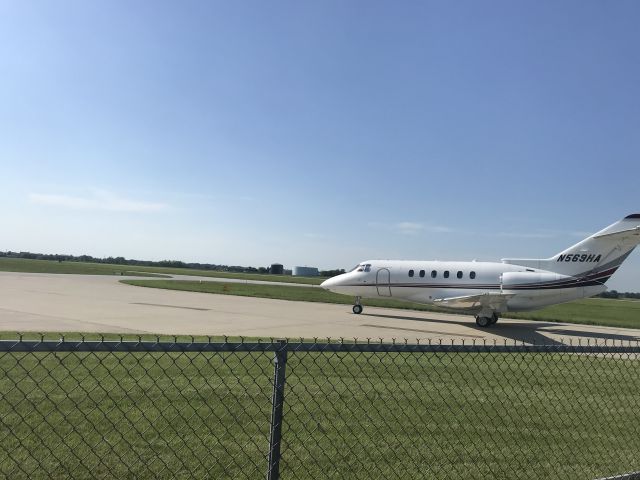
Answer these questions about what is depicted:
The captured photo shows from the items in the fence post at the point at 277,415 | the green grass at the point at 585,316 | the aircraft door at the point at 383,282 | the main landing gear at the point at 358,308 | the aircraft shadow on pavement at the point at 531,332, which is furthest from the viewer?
the green grass at the point at 585,316

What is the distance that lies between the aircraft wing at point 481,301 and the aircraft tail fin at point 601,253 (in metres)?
2.56

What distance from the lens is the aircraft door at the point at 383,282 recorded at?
85.6 feet

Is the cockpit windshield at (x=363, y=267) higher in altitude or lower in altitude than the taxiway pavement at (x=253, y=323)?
higher

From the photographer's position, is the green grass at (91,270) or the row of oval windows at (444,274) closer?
the row of oval windows at (444,274)

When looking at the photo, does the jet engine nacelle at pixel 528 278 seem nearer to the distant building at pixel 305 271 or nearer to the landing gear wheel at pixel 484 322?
the landing gear wheel at pixel 484 322

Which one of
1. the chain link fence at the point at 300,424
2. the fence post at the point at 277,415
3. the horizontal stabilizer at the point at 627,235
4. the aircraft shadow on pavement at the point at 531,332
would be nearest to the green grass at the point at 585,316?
the aircraft shadow on pavement at the point at 531,332

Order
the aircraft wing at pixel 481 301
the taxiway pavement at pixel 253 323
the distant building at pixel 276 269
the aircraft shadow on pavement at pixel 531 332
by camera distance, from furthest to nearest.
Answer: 1. the distant building at pixel 276 269
2. the aircraft wing at pixel 481 301
3. the aircraft shadow on pavement at pixel 531 332
4. the taxiway pavement at pixel 253 323

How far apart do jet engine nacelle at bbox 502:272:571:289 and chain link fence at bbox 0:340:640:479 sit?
44.0 feet

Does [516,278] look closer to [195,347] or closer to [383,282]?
[383,282]

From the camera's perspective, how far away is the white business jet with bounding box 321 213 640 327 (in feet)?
70.0

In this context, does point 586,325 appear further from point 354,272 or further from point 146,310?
point 146,310

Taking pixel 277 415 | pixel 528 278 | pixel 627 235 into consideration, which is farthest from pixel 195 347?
pixel 627 235

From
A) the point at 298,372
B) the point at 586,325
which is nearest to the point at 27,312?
the point at 298,372

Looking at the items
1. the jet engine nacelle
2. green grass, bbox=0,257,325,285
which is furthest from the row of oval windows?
green grass, bbox=0,257,325,285
